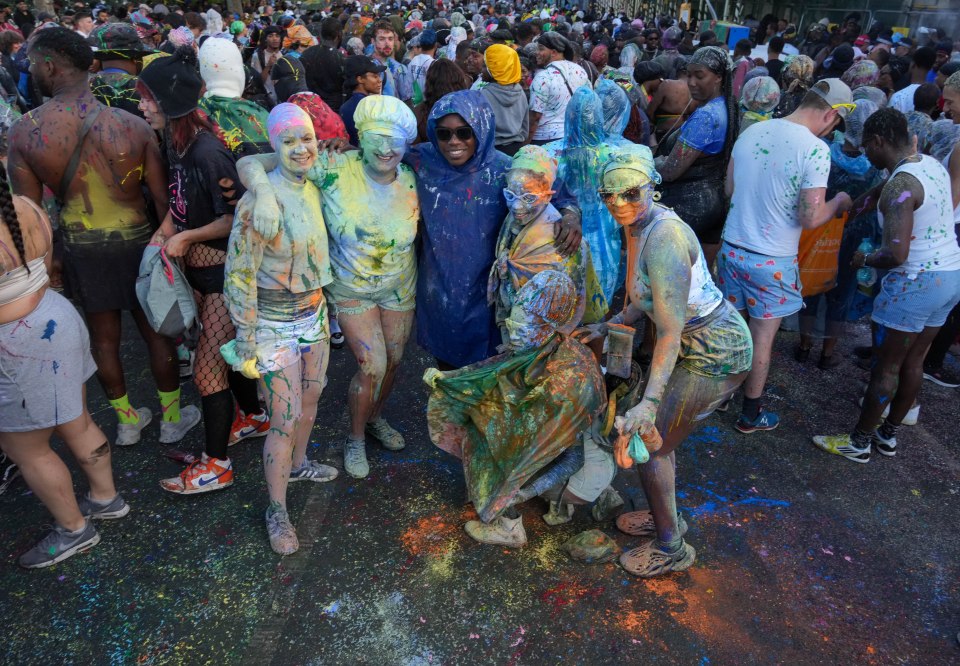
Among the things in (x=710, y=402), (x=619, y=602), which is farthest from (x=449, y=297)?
(x=619, y=602)

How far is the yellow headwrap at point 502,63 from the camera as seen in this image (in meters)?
5.00

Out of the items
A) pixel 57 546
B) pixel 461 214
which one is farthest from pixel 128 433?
pixel 461 214

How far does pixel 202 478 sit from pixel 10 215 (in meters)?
1.48

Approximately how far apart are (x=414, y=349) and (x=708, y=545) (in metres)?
2.57

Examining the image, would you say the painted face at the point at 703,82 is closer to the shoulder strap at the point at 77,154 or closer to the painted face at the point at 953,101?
the painted face at the point at 953,101

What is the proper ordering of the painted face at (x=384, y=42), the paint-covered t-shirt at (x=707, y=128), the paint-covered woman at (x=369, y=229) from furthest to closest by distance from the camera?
the painted face at (x=384, y=42) → the paint-covered t-shirt at (x=707, y=128) → the paint-covered woman at (x=369, y=229)

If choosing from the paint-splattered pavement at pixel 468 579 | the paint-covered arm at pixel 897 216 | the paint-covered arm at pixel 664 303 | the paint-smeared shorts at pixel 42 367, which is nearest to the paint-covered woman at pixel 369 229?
the paint-splattered pavement at pixel 468 579

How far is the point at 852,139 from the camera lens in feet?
14.5

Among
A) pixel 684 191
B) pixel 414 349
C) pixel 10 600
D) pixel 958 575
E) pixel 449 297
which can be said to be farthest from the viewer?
pixel 414 349

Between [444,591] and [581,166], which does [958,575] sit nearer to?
[444,591]

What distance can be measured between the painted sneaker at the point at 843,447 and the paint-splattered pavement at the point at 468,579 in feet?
0.20

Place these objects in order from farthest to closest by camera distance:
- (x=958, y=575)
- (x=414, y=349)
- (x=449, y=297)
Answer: (x=414, y=349)
(x=449, y=297)
(x=958, y=575)

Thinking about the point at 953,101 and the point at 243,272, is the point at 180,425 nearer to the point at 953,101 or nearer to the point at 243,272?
the point at 243,272

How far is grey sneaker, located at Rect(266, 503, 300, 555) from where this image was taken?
2.77m
